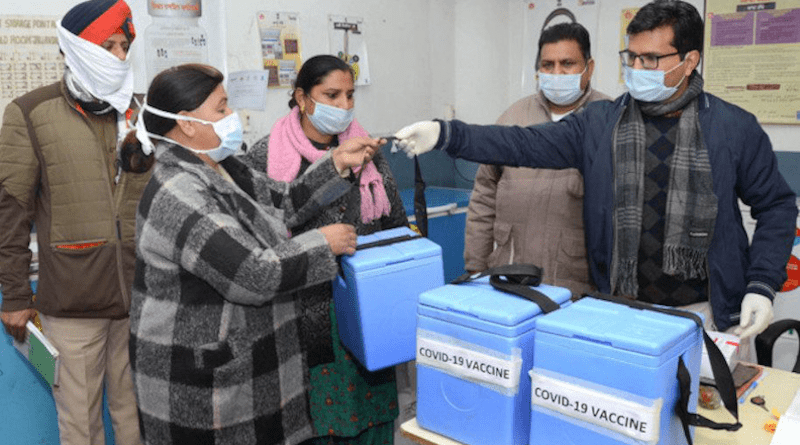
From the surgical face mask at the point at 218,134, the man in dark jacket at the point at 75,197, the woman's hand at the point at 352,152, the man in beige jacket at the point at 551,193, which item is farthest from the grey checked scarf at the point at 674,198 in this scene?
the man in dark jacket at the point at 75,197

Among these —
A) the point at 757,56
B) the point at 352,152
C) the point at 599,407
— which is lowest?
the point at 599,407

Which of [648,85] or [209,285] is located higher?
[648,85]

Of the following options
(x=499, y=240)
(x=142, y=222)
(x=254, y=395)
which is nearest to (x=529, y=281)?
(x=254, y=395)

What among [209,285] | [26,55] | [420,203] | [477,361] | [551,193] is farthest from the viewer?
[26,55]

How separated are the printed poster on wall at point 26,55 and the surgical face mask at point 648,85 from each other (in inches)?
83.8

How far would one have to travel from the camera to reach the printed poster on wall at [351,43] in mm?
3639

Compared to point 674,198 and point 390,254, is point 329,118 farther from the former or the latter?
point 674,198

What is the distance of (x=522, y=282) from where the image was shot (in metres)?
1.39

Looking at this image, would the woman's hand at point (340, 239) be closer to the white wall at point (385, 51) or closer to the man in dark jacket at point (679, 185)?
the man in dark jacket at point (679, 185)

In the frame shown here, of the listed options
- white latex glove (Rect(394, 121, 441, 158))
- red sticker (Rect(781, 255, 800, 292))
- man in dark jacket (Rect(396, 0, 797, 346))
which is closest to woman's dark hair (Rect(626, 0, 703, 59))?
man in dark jacket (Rect(396, 0, 797, 346))

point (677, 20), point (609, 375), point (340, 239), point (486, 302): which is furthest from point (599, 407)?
point (677, 20)

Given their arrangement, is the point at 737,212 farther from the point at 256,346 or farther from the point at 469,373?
the point at 256,346

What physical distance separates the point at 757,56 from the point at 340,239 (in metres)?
2.85

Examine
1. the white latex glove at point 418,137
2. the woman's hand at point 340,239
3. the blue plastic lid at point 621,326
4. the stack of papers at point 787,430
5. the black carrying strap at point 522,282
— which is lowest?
the stack of papers at point 787,430
